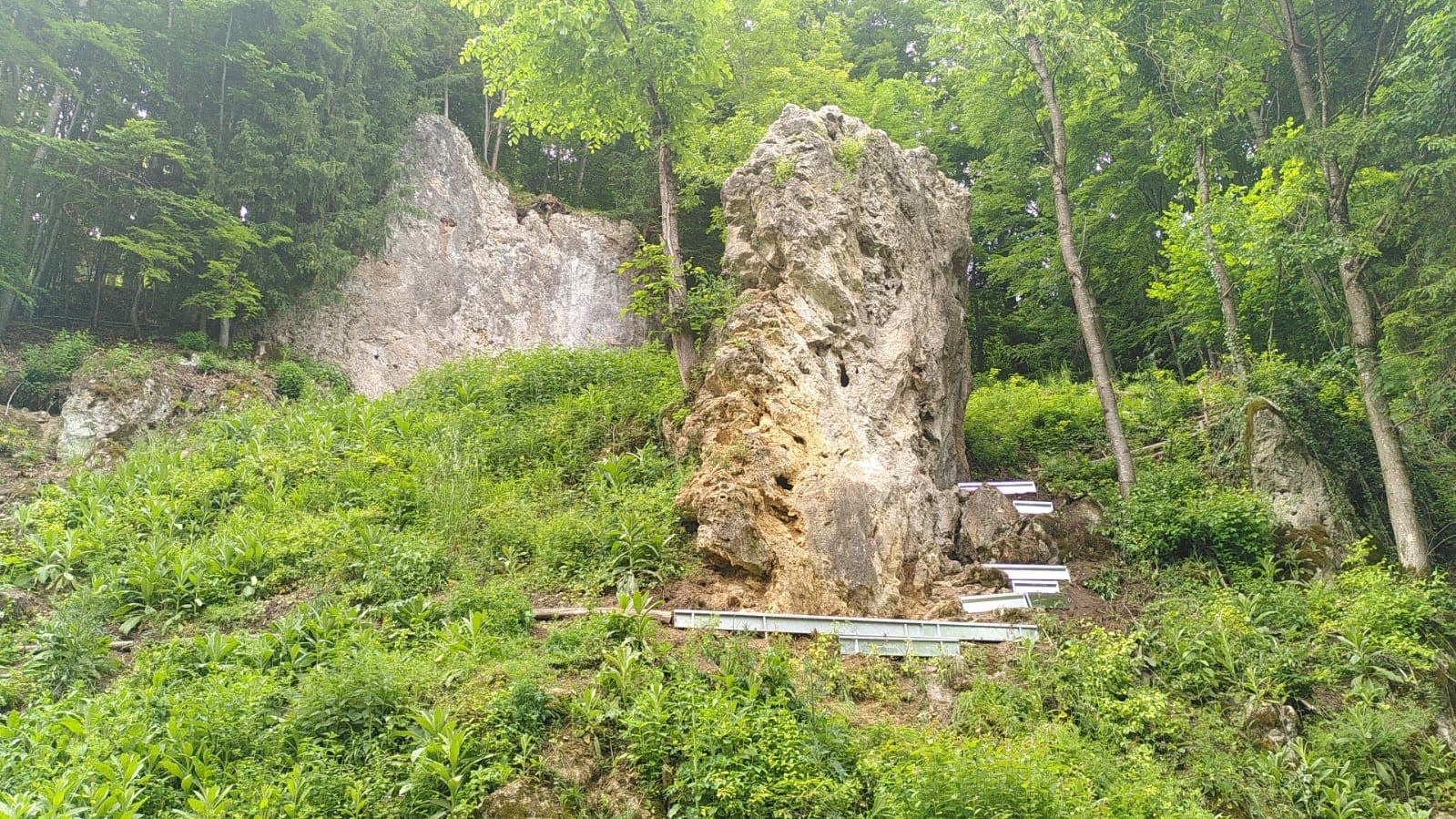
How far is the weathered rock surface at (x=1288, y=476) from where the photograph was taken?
8.86m

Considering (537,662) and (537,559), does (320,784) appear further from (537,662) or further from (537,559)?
(537,559)

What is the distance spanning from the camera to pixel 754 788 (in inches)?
197

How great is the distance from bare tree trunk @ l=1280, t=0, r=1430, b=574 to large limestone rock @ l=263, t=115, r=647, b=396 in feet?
52.1

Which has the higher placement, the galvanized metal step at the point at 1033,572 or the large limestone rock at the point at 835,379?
the large limestone rock at the point at 835,379

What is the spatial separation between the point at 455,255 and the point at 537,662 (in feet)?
57.2

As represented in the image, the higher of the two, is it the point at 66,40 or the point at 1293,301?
the point at 66,40

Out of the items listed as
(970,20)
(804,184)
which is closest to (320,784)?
(804,184)

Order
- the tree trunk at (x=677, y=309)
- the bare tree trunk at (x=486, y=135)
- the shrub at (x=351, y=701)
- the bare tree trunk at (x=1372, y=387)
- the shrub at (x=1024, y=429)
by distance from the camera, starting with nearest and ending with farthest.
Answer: the shrub at (x=351, y=701) < the bare tree trunk at (x=1372, y=387) < the tree trunk at (x=677, y=309) < the shrub at (x=1024, y=429) < the bare tree trunk at (x=486, y=135)

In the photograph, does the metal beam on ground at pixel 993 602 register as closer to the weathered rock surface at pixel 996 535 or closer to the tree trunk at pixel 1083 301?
the weathered rock surface at pixel 996 535

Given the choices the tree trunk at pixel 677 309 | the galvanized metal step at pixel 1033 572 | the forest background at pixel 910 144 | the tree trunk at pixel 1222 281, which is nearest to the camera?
the galvanized metal step at pixel 1033 572

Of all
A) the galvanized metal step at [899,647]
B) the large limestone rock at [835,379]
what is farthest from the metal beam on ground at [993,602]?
the galvanized metal step at [899,647]

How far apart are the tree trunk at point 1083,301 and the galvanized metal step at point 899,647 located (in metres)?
4.33

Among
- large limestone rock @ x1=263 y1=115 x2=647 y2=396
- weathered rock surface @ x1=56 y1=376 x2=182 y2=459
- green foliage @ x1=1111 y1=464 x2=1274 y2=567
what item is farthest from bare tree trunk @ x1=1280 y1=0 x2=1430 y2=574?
weathered rock surface @ x1=56 y1=376 x2=182 y2=459

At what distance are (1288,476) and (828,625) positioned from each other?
248 inches
